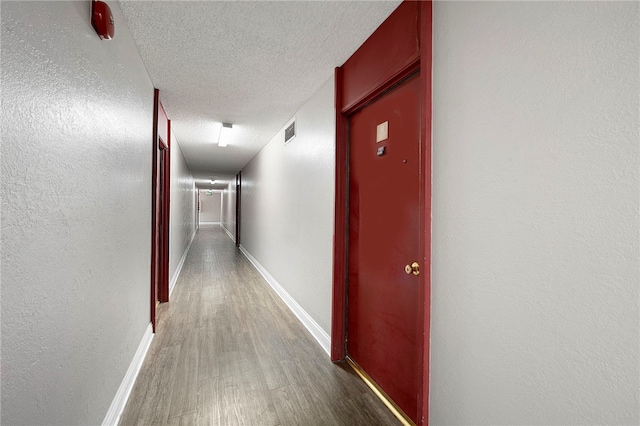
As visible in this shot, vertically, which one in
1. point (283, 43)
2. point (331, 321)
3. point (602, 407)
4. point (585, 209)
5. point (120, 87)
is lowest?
point (331, 321)

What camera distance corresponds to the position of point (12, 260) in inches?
32.4

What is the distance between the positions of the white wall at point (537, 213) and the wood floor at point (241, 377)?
0.83 meters

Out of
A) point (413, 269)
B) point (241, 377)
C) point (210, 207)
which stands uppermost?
point (210, 207)

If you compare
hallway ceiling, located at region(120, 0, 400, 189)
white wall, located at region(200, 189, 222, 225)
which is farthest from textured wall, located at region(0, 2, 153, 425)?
white wall, located at region(200, 189, 222, 225)

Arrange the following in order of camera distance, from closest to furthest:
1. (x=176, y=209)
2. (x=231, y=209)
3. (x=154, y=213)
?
1. (x=154, y=213)
2. (x=176, y=209)
3. (x=231, y=209)

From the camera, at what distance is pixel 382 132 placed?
200cm

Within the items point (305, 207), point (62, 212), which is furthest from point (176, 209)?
point (62, 212)

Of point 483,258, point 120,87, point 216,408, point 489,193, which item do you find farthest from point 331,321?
point 120,87

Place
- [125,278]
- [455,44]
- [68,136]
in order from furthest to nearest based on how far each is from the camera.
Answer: [125,278] < [455,44] < [68,136]

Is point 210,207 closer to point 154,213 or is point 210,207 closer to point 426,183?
point 154,213

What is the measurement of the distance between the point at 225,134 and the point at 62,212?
12.6 ft

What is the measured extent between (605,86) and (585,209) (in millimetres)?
377

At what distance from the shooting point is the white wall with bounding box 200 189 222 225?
20938 millimetres

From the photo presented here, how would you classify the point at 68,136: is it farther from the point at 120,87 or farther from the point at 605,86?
the point at 605,86
